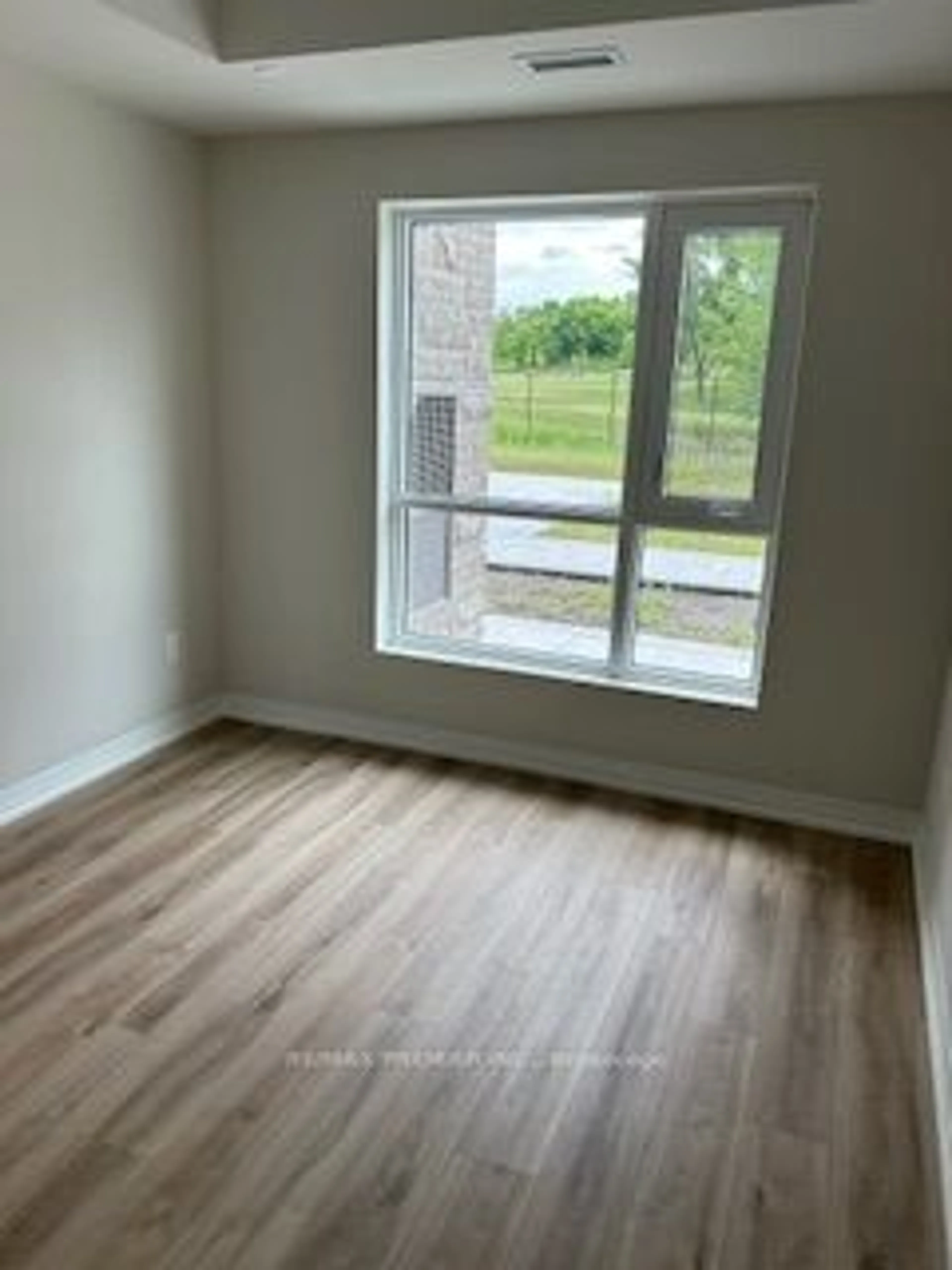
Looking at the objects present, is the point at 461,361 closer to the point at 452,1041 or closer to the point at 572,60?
the point at 572,60

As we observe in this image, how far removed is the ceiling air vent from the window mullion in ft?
2.31

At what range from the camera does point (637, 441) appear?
3570 millimetres

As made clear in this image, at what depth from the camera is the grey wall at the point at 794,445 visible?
10.1ft

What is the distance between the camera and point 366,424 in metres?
3.88

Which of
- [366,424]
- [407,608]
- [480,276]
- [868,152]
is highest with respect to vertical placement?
[868,152]

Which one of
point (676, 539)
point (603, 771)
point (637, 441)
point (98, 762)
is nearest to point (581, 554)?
point (676, 539)

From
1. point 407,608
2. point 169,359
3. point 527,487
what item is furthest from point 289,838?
point 169,359

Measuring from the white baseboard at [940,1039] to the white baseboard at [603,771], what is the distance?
41 centimetres

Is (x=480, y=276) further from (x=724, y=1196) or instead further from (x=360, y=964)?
(x=724, y=1196)

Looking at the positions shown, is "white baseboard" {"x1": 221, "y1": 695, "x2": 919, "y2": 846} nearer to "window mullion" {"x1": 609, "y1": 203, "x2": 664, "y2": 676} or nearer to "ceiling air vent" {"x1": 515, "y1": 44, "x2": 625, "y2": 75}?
"window mullion" {"x1": 609, "y1": 203, "x2": 664, "y2": 676}

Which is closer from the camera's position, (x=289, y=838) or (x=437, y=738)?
(x=289, y=838)

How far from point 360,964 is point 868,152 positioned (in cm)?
287

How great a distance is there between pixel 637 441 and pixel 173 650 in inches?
82.3

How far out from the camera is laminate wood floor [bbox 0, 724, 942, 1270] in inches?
70.4
